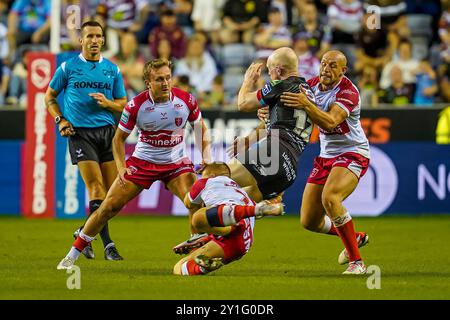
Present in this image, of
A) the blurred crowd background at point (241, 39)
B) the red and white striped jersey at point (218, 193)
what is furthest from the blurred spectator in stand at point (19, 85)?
the red and white striped jersey at point (218, 193)

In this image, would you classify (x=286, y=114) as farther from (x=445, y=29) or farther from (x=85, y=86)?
(x=445, y=29)

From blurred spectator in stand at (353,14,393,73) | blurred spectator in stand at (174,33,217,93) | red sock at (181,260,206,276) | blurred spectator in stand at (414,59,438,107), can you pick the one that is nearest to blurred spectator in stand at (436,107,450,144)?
blurred spectator in stand at (414,59,438,107)

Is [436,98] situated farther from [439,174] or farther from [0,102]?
[0,102]

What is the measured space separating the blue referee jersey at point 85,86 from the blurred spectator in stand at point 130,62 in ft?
27.1

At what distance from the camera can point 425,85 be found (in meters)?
20.4

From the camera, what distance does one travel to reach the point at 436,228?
15945mm

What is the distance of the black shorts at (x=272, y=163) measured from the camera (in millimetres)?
10133

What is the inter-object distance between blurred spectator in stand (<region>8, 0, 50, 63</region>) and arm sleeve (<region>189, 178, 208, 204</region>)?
1250 cm

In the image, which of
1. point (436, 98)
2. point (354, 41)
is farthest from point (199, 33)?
point (436, 98)

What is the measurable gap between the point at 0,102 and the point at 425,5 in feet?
29.0

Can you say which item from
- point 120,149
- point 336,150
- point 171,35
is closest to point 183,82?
point 171,35

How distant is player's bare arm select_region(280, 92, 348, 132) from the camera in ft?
32.7

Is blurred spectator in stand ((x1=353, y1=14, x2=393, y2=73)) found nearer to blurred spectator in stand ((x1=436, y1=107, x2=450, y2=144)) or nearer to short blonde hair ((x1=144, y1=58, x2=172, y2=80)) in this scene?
blurred spectator in stand ((x1=436, y1=107, x2=450, y2=144))

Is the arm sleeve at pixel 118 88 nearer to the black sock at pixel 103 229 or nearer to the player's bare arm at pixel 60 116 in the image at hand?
the player's bare arm at pixel 60 116
